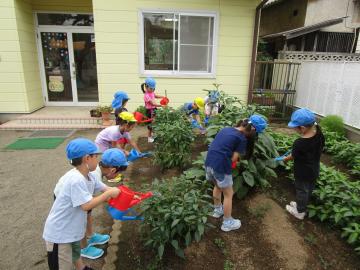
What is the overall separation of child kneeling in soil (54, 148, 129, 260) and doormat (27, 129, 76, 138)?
4363mm

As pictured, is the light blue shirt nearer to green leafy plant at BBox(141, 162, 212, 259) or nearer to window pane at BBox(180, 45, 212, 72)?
green leafy plant at BBox(141, 162, 212, 259)

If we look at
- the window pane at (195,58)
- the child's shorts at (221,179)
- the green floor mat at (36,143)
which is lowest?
the green floor mat at (36,143)

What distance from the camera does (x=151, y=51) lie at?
7.67 meters

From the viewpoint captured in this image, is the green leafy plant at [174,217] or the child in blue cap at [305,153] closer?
the green leafy plant at [174,217]

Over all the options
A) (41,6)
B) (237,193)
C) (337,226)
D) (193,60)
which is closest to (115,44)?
(193,60)

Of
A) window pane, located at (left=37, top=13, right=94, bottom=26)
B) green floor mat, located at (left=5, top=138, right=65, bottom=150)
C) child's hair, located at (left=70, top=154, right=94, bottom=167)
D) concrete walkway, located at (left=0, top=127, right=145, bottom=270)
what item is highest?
window pane, located at (left=37, top=13, right=94, bottom=26)

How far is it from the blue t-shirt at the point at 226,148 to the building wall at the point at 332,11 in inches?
507

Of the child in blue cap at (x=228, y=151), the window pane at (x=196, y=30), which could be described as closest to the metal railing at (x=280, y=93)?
the window pane at (x=196, y=30)

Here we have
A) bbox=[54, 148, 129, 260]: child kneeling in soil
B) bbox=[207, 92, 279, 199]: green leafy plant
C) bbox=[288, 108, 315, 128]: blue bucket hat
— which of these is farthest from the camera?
bbox=[207, 92, 279, 199]: green leafy plant

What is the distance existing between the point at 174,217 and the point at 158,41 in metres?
6.25

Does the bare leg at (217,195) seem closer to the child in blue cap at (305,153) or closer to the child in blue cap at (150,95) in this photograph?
the child in blue cap at (305,153)

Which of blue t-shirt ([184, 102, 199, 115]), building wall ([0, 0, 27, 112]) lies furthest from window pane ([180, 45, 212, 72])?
building wall ([0, 0, 27, 112])

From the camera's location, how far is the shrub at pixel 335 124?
6.44m

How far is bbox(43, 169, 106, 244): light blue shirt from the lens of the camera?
2041 millimetres
